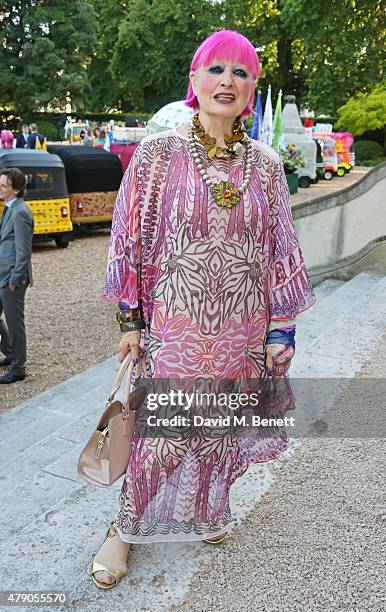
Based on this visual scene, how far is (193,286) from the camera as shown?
2189 millimetres

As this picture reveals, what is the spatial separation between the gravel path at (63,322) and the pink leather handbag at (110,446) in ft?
11.6

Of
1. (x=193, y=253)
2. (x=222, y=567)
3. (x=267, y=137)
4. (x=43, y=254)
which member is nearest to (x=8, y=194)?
(x=193, y=253)

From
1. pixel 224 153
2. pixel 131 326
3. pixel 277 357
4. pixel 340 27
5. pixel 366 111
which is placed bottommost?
pixel 366 111

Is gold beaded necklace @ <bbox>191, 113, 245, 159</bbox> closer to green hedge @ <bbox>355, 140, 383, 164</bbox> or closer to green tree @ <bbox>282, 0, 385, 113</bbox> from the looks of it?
green tree @ <bbox>282, 0, 385, 113</bbox>

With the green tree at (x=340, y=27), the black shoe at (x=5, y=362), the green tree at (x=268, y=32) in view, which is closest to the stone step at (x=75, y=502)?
the black shoe at (x=5, y=362)

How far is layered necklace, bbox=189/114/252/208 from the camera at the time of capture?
2.15 m

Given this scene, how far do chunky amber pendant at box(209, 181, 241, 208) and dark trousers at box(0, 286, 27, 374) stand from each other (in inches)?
148

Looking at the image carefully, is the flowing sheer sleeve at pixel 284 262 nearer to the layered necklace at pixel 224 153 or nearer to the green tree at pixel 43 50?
the layered necklace at pixel 224 153

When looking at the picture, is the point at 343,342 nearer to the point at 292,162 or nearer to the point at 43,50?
the point at 292,162

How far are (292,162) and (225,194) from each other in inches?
736

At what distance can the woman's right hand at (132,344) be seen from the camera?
2.30 meters

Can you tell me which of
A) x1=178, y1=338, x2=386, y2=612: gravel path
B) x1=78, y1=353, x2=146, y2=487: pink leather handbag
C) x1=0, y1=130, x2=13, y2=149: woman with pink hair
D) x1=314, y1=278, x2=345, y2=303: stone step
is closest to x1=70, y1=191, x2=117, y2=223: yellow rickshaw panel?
x1=0, y1=130, x2=13, y2=149: woman with pink hair

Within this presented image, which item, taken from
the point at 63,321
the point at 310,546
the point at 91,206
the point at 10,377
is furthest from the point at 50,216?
the point at 310,546

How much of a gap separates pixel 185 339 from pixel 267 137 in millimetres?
13616
